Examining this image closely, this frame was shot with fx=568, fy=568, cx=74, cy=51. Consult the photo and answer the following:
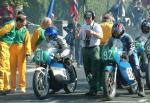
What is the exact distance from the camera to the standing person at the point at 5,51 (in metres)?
13.3

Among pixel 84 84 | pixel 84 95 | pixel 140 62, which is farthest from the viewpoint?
pixel 84 84

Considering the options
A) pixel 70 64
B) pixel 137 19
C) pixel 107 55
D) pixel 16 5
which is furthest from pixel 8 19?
pixel 137 19

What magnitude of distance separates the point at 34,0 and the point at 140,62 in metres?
36.3

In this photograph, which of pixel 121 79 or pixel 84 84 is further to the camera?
pixel 84 84

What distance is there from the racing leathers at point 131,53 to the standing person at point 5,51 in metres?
2.54

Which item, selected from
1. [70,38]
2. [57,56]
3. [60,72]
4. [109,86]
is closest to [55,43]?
[57,56]

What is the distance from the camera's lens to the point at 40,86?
484 inches

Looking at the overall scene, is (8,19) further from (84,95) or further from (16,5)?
(16,5)

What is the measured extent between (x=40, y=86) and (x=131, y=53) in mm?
2115

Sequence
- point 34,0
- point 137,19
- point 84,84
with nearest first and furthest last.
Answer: point 84,84 → point 137,19 → point 34,0


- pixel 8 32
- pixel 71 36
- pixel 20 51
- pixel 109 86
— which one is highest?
pixel 71 36

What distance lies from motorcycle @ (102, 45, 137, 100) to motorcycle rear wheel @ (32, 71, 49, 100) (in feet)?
A: 4.48

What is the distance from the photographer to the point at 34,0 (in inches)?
1953

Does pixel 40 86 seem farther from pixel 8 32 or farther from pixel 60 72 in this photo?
pixel 8 32
